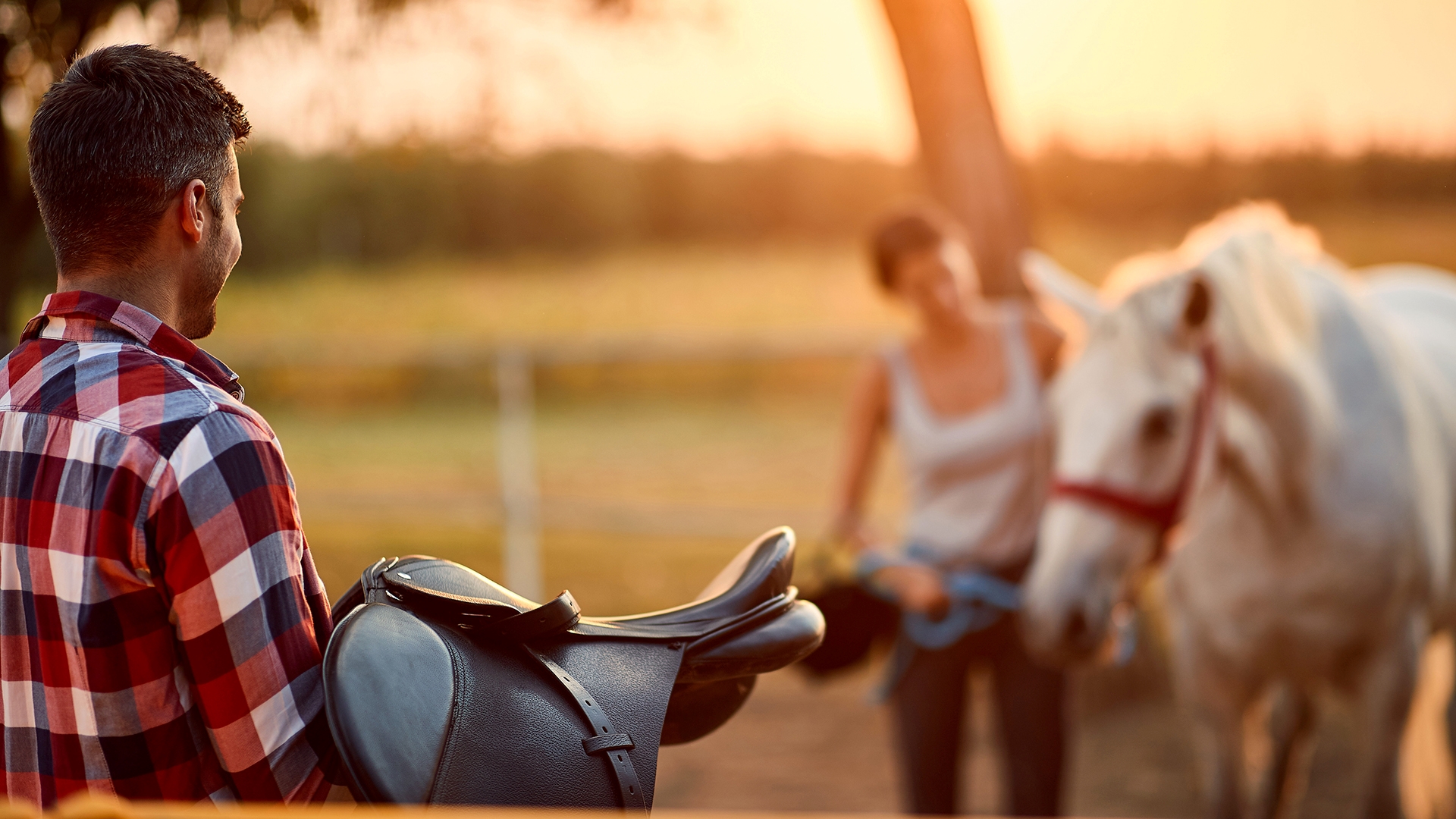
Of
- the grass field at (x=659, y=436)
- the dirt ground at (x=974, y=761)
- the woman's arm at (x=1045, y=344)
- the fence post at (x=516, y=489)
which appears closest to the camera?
the woman's arm at (x=1045, y=344)

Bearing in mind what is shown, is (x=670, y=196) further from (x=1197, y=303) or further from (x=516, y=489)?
(x=1197, y=303)

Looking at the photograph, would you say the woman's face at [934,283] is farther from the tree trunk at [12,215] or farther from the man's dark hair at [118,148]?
the tree trunk at [12,215]

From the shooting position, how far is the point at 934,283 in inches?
86.4

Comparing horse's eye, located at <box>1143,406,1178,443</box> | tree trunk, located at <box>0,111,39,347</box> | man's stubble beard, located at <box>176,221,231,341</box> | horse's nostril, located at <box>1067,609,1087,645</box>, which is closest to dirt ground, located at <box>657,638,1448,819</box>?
horse's nostril, located at <box>1067,609,1087,645</box>

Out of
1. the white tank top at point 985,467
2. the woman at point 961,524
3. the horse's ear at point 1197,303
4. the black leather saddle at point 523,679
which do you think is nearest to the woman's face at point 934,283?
the woman at point 961,524

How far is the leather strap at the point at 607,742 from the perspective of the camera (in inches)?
30.3

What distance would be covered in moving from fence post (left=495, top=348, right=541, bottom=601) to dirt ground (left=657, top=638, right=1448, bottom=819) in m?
1.38

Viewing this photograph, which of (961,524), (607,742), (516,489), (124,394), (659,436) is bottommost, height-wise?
(659,436)

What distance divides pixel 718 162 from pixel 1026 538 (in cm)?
1836

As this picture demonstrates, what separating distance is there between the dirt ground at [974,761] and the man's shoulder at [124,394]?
2.69 m

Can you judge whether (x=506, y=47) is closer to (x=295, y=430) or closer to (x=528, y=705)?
(x=528, y=705)

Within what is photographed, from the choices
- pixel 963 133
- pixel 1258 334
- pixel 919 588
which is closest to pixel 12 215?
pixel 919 588

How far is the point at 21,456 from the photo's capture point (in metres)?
0.69

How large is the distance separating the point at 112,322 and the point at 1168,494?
5.89 feet
